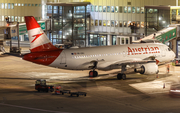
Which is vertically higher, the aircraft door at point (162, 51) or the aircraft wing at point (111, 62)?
the aircraft door at point (162, 51)

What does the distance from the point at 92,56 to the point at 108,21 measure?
3873cm

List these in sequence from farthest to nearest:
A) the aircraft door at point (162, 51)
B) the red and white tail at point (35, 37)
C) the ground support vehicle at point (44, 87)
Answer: the aircraft door at point (162, 51)
the red and white tail at point (35, 37)
the ground support vehicle at point (44, 87)

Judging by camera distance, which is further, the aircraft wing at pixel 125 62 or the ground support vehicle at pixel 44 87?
the aircraft wing at pixel 125 62

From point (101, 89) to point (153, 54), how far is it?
1381cm

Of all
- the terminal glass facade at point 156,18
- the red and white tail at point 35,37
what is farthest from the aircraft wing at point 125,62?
the terminal glass facade at point 156,18

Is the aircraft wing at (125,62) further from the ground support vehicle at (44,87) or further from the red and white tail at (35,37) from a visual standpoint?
the ground support vehicle at (44,87)

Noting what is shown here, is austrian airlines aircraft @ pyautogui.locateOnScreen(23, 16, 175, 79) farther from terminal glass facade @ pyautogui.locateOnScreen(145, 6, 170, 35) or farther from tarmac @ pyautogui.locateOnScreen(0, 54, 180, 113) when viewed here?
terminal glass facade @ pyautogui.locateOnScreen(145, 6, 170, 35)

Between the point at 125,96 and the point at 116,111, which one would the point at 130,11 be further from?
the point at 116,111

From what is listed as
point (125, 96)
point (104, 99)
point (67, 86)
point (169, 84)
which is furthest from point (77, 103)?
point (169, 84)

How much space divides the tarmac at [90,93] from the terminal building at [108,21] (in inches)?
727

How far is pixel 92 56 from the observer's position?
4488 centimetres

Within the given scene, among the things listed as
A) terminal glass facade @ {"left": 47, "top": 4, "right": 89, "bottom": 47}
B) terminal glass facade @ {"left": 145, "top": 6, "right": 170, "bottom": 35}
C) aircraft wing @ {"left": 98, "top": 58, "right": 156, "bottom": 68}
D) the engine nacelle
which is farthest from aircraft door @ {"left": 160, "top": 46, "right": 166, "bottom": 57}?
terminal glass facade @ {"left": 47, "top": 4, "right": 89, "bottom": 47}

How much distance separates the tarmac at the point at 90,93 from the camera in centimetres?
2791

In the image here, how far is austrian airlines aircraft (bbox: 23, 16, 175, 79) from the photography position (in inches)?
1667
